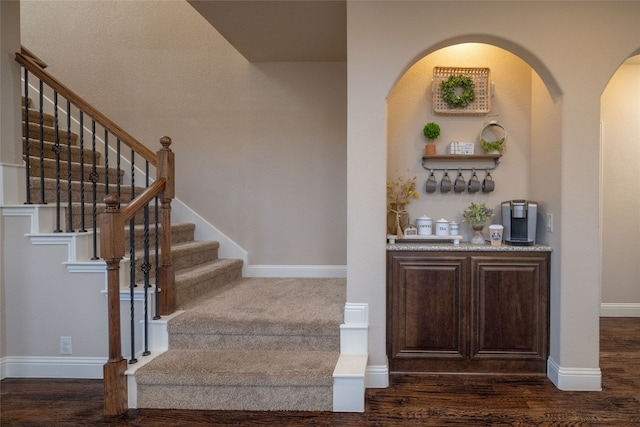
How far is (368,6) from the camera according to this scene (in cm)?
287

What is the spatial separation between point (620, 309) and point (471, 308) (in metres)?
2.70

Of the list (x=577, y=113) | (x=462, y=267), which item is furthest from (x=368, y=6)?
(x=462, y=267)

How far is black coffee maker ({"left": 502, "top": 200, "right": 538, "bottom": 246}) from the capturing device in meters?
3.13

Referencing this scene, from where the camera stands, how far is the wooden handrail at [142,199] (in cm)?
264

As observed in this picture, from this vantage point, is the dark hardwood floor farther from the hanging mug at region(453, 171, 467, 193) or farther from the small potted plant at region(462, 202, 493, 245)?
the hanging mug at region(453, 171, 467, 193)

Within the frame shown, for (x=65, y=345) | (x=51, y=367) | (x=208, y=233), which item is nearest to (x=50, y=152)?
(x=208, y=233)

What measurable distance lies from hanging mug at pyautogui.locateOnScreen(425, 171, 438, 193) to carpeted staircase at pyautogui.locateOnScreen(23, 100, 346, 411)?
120cm

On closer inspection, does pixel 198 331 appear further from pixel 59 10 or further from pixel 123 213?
pixel 59 10

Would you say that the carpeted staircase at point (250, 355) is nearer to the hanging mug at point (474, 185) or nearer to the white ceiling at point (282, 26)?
the hanging mug at point (474, 185)

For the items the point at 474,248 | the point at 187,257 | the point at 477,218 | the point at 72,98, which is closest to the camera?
the point at 474,248

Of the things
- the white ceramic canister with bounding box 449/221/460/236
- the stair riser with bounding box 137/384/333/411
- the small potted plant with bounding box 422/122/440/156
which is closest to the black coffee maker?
the white ceramic canister with bounding box 449/221/460/236

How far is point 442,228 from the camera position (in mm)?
3309

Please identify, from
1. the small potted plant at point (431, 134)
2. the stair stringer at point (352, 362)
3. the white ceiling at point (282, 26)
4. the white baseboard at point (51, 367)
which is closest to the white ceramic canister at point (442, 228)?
the small potted plant at point (431, 134)

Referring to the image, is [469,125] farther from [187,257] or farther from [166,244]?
[187,257]
